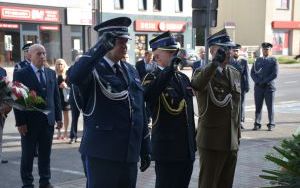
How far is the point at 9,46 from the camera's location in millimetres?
33531

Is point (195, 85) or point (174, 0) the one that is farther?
point (174, 0)

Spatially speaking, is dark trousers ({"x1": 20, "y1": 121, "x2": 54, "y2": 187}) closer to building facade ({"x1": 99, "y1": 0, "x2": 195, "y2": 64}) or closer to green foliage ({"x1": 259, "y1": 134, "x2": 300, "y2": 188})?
green foliage ({"x1": 259, "y1": 134, "x2": 300, "y2": 188})

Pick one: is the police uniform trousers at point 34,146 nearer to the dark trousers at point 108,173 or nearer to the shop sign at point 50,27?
the dark trousers at point 108,173

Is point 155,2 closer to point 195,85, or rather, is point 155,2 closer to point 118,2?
point 118,2

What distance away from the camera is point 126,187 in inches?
166

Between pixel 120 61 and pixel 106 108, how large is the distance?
452mm

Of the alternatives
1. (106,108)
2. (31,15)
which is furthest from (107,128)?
(31,15)

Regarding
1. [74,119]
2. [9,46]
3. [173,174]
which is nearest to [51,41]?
[9,46]

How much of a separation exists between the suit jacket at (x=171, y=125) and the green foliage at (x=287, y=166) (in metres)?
2.19

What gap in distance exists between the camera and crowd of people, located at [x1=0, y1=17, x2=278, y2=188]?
13.6 feet

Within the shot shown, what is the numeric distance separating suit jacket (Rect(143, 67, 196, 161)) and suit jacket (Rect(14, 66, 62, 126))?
2301mm

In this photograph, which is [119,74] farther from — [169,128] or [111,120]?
[169,128]

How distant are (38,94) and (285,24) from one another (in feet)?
172

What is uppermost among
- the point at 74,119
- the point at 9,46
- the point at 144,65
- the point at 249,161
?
the point at 9,46
